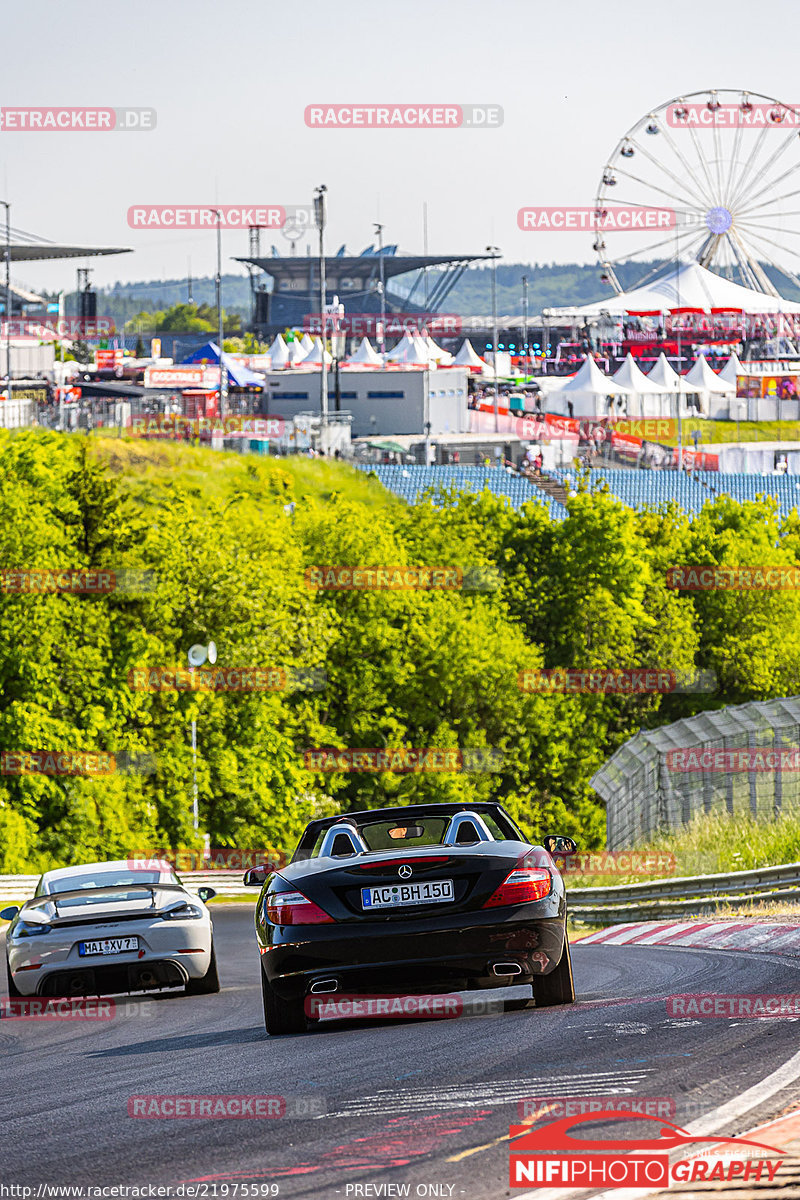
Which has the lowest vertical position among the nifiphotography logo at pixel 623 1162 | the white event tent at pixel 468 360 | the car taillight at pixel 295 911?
the car taillight at pixel 295 911

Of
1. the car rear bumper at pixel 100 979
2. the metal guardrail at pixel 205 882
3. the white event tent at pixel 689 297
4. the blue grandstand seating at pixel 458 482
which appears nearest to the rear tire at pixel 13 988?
the car rear bumper at pixel 100 979

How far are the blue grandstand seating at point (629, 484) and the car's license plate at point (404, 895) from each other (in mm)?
54919

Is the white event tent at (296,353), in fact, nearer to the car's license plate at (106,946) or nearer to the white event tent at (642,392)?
the white event tent at (642,392)

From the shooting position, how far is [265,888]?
850 centimetres

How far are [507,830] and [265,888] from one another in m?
1.38

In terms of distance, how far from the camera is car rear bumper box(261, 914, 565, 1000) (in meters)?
7.88

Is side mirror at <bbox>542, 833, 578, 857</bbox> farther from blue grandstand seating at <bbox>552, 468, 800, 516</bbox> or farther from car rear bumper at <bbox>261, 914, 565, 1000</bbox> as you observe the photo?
blue grandstand seating at <bbox>552, 468, 800, 516</bbox>

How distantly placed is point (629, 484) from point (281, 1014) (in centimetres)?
6451

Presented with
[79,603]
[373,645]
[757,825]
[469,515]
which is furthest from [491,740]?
[757,825]

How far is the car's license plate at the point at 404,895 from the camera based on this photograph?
7.95 m

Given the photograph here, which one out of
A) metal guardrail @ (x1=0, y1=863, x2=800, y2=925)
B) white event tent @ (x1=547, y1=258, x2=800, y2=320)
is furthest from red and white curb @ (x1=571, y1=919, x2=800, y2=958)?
white event tent @ (x1=547, y1=258, x2=800, y2=320)

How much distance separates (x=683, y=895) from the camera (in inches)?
753

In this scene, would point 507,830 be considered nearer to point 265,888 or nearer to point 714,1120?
point 265,888

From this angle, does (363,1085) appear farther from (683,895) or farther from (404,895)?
(683,895)
